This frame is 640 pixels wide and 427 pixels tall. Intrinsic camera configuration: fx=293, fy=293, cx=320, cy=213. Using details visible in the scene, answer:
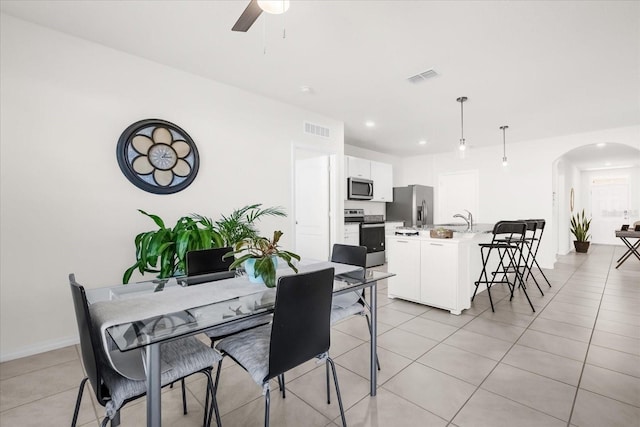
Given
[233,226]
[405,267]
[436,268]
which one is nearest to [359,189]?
[405,267]

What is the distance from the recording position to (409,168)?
7754 mm

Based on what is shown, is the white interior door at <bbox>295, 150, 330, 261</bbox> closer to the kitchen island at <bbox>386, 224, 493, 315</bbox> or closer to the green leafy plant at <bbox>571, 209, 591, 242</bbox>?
the kitchen island at <bbox>386, 224, 493, 315</bbox>

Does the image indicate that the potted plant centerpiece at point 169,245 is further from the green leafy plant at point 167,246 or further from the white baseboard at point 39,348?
the white baseboard at point 39,348

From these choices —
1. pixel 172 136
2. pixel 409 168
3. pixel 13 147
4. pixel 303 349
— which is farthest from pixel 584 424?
pixel 409 168

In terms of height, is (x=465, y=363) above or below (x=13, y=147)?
below

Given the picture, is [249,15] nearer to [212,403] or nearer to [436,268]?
[212,403]

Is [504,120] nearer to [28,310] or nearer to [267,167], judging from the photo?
[267,167]

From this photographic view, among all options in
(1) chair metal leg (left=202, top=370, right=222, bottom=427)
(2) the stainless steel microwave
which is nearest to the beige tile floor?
(1) chair metal leg (left=202, top=370, right=222, bottom=427)

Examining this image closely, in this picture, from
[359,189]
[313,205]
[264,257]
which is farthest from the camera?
[359,189]

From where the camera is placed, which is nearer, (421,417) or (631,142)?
(421,417)

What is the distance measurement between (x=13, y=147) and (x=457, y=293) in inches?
165

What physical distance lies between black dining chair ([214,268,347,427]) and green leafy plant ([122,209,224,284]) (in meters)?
1.29

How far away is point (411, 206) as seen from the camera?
6473 millimetres

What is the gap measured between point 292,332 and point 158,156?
8.02 feet
